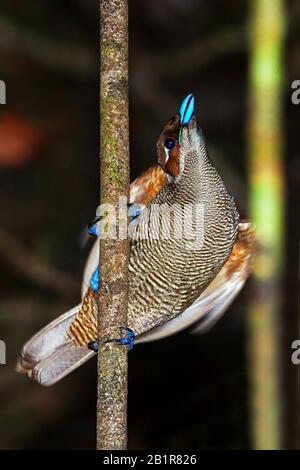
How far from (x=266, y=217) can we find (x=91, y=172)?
97.0 inches

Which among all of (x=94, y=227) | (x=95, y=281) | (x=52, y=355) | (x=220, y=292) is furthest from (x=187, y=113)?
(x=52, y=355)

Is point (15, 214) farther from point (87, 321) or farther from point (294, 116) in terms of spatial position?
point (87, 321)

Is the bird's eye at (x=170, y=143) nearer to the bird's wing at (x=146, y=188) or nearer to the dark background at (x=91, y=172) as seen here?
the bird's wing at (x=146, y=188)

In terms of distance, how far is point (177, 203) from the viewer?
2.45 meters

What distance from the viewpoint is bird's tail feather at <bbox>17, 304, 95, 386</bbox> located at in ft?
9.37

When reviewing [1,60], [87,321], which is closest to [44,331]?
[87,321]

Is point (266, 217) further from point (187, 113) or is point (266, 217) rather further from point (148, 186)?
point (187, 113)

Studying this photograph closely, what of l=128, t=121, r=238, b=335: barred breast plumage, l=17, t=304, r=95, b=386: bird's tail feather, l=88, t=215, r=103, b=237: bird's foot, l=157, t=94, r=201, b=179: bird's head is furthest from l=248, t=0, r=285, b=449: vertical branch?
l=88, t=215, r=103, b=237: bird's foot

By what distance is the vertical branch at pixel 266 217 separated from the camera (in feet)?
9.18

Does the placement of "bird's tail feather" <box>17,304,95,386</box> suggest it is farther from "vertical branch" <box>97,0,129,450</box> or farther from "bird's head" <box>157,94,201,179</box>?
"vertical branch" <box>97,0,129,450</box>

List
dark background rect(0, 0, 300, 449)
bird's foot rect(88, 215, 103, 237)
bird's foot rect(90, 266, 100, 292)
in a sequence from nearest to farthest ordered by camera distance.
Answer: bird's foot rect(88, 215, 103, 237), bird's foot rect(90, 266, 100, 292), dark background rect(0, 0, 300, 449)

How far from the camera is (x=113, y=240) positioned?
205 centimetres

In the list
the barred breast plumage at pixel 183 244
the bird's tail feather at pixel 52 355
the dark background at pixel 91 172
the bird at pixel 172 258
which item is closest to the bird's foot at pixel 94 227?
the bird at pixel 172 258

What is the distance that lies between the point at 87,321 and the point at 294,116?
1.63 m
